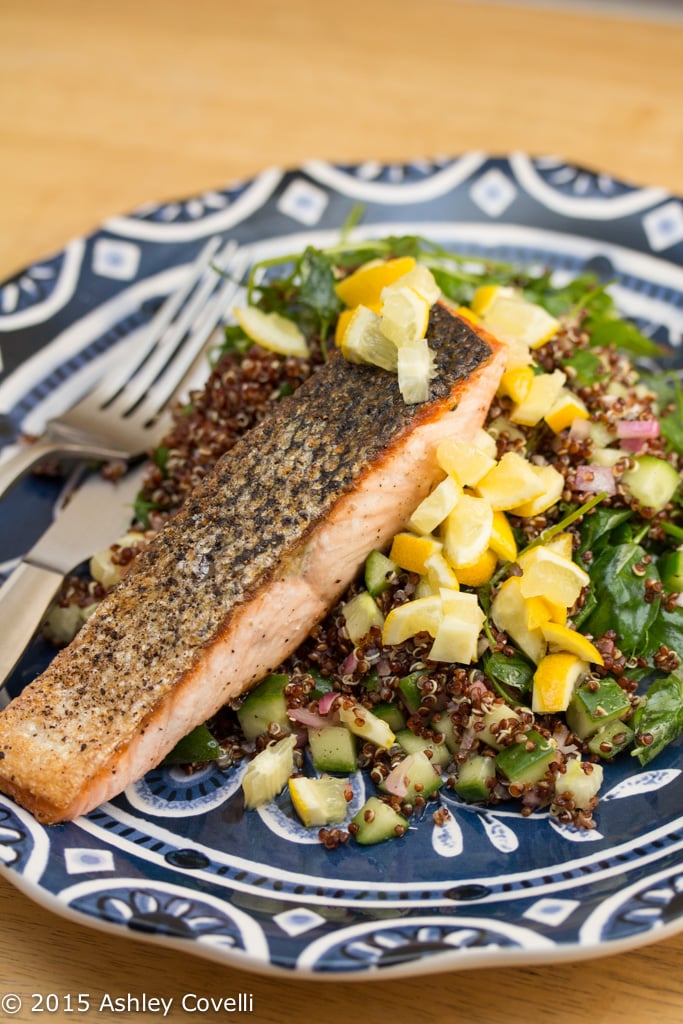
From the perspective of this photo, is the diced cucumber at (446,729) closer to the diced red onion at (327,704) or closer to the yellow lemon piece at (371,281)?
the diced red onion at (327,704)

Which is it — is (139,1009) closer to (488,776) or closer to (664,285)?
(488,776)

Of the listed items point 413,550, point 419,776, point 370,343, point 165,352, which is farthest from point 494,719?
point 165,352

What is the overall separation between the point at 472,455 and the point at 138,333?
1804mm

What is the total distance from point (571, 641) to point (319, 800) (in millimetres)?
772

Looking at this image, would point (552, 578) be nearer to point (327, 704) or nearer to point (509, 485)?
point (509, 485)

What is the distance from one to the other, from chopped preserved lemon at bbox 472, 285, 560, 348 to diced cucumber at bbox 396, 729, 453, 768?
123 centimetres

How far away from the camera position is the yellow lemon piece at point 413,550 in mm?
2826

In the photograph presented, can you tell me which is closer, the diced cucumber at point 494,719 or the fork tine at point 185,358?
the diced cucumber at point 494,719

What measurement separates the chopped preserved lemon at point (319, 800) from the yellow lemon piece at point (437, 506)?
71 cm

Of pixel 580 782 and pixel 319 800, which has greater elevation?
pixel 580 782

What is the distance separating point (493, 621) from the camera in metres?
2.84

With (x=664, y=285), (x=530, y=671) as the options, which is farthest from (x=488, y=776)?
(x=664, y=285)

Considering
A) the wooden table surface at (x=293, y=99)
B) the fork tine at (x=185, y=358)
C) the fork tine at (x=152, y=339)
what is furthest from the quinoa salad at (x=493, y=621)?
the wooden table surface at (x=293, y=99)

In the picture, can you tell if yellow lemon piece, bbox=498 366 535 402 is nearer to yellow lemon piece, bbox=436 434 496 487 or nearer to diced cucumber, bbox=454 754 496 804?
yellow lemon piece, bbox=436 434 496 487
